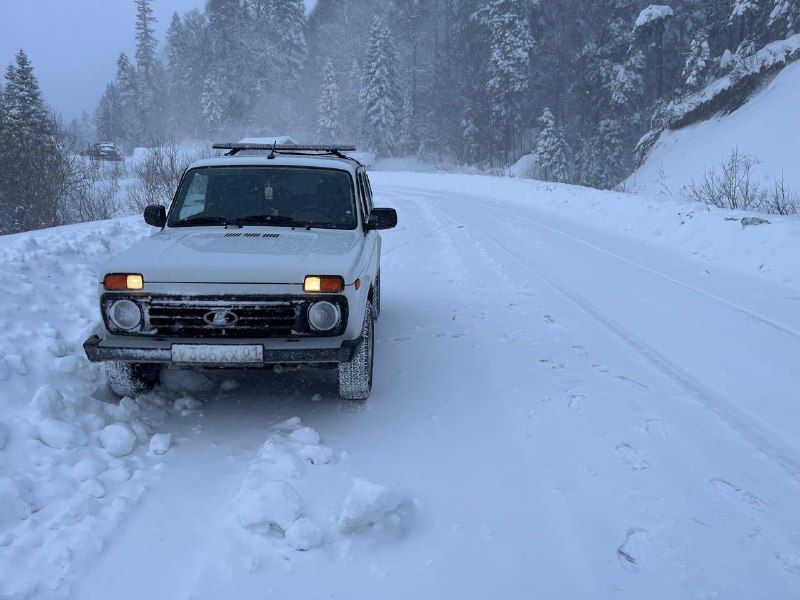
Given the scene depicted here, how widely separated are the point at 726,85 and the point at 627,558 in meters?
33.3

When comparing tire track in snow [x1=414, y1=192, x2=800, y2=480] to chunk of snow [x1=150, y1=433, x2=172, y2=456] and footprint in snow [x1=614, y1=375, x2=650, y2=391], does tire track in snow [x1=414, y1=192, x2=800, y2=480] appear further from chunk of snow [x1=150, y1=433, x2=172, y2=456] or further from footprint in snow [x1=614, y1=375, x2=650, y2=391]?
chunk of snow [x1=150, y1=433, x2=172, y2=456]

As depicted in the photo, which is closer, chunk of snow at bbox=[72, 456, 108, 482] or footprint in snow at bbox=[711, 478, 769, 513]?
footprint in snow at bbox=[711, 478, 769, 513]

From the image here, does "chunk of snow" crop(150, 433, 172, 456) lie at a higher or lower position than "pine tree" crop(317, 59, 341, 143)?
lower

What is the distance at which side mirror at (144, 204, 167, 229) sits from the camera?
215 inches

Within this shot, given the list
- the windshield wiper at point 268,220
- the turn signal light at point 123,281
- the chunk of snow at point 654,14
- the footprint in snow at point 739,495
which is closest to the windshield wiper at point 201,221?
the windshield wiper at point 268,220

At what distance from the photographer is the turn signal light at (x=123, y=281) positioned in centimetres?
420

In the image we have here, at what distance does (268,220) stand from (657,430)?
136 inches

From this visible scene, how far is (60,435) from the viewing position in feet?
12.6

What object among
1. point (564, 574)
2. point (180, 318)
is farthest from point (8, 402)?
point (564, 574)

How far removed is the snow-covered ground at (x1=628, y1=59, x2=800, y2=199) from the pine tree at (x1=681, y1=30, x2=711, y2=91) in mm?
3699

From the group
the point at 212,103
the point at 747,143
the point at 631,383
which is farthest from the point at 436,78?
the point at 631,383

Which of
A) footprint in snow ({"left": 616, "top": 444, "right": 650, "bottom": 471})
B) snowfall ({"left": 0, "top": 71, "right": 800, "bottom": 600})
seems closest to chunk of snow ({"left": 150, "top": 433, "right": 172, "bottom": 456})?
snowfall ({"left": 0, "top": 71, "right": 800, "bottom": 600})

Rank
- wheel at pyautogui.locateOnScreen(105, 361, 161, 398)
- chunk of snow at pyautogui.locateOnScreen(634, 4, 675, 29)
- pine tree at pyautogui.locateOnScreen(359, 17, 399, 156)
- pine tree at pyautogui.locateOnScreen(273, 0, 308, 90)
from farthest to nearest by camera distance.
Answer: pine tree at pyautogui.locateOnScreen(273, 0, 308, 90) < pine tree at pyautogui.locateOnScreen(359, 17, 399, 156) < chunk of snow at pyautogui.locateOnScreen(634, 4, 675, 29) < wheel at pyautogui.locateOnScreen(105, 361, 161, 398)

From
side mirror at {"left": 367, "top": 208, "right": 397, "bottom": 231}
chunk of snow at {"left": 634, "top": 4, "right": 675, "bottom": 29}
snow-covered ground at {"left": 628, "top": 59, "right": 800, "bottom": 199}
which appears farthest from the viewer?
chunk of snow at {"left": 634, "top": 4, "right": 675, "bottom": 29}
